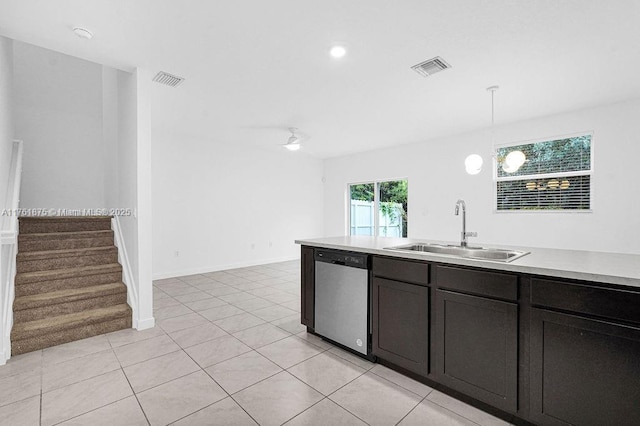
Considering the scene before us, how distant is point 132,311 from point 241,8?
9.99ft

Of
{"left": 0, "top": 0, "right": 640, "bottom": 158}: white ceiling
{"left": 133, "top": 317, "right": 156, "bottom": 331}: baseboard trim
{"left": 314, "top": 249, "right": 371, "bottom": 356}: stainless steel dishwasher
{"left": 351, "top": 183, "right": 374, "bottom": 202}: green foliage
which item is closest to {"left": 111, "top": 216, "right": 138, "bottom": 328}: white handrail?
{"left": 133, "top": 317, "right": 156, "bottom": 331}: baseboard trim

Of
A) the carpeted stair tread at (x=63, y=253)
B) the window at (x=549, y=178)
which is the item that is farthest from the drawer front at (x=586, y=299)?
the carpeted stair tread at (x=63, y=253)

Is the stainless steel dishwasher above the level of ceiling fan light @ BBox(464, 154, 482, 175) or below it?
below

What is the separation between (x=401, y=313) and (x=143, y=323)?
262cm

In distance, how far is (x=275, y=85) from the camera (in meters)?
3.48

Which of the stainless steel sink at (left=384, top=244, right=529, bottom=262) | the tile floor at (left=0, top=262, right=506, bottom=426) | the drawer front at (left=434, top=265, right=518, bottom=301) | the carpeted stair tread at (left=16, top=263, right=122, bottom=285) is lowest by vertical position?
the tile floor at (left=0, top=262, right=506, bottom=426)

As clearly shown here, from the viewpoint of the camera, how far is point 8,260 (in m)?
2.76

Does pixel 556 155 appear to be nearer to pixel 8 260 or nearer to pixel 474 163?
pixel 474 163

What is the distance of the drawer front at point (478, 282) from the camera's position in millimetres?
1631

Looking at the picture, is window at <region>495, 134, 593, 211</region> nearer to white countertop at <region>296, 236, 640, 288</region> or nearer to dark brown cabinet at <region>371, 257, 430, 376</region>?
white countertop at <region>296, 236, 640, 288</region>

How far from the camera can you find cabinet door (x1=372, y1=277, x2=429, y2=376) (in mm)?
2016

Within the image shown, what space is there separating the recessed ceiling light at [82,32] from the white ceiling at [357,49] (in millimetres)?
59

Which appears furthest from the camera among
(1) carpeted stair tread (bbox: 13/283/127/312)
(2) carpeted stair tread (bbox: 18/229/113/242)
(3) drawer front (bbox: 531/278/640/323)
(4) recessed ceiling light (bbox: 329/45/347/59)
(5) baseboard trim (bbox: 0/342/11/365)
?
(2) carpeted stair tread (bbox: 18/229/113/242)

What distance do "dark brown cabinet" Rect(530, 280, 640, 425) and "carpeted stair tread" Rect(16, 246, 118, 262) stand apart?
170 inches
